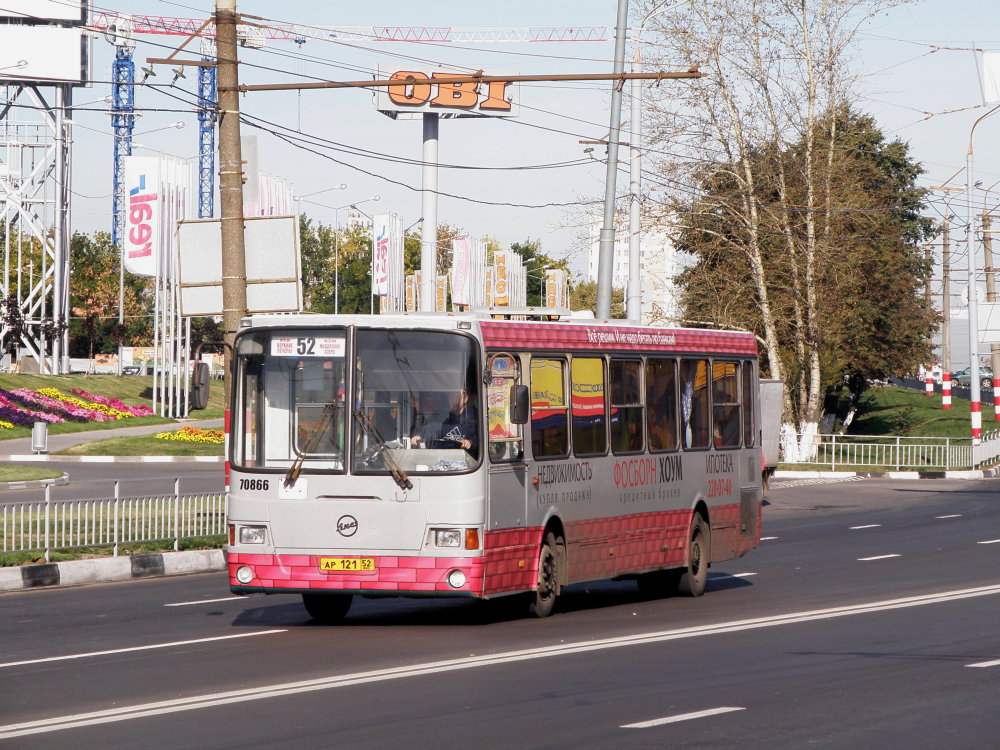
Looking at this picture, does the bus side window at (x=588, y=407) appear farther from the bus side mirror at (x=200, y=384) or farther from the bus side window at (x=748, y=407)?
the bus side window at (x=748, y=407)

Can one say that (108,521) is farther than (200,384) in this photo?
Yes

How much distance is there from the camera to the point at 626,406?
15023mm

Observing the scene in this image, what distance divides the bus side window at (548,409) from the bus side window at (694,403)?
250cm

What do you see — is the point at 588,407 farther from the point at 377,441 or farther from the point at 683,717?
the point at 683,717

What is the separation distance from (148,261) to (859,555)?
38.4m

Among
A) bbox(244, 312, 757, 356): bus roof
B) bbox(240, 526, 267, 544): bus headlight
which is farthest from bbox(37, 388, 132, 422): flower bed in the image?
bbox(240, 526, 267, 544): bus headlight

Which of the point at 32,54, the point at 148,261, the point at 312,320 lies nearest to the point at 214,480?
the point at 312,320

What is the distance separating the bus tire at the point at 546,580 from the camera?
13484 mm

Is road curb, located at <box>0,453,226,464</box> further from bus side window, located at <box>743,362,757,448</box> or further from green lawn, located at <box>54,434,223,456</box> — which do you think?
bus side window, located at <box>743,362,757,448</box>

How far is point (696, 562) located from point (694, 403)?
1.67 meters

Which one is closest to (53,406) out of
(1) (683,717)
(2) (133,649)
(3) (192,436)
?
(3) (192,436)

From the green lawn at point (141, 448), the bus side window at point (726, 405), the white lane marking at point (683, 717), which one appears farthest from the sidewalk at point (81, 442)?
the white lane marking at point (683, 717)

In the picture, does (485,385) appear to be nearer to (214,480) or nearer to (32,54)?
(214,480)

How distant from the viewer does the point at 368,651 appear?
11289mm
